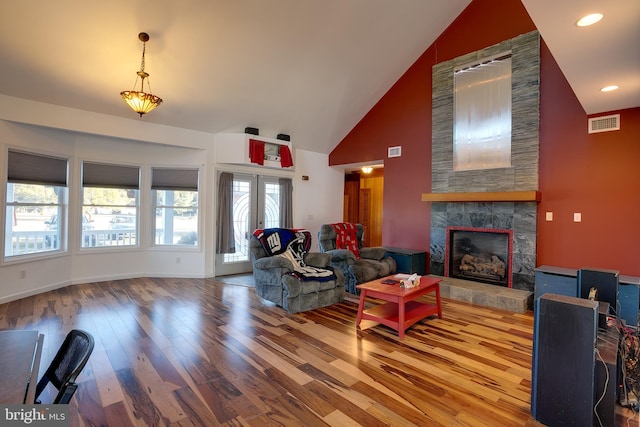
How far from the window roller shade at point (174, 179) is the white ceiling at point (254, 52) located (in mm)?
860

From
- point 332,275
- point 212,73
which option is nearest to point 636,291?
point 332,275

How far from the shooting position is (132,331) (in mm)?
3223

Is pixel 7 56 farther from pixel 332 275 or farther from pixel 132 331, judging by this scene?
pixel 332 275

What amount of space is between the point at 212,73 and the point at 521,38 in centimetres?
454

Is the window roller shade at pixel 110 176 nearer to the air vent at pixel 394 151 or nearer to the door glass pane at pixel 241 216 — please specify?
the door glass pane at pixel 241 216

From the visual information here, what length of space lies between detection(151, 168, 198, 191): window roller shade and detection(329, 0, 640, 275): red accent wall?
4.05 metres

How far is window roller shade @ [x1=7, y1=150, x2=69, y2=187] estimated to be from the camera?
166 inches

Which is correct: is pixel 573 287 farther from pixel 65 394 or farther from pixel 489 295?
pixel 65 394

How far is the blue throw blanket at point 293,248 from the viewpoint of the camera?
4.16m

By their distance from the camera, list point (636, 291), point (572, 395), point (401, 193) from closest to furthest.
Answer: point (572, 395) → point (636, 291) → point (401, 193)

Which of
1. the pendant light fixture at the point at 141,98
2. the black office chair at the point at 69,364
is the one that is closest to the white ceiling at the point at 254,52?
the pendant light fixture at the point at 141,98

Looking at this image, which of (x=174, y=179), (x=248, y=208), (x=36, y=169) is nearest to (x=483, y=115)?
(x=248, y=208)

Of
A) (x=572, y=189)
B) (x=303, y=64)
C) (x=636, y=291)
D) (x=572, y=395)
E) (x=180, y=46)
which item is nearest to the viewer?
(x=572, y=395)

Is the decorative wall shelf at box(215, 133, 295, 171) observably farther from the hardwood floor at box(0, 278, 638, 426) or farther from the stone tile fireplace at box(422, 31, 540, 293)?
the stone tile fireplace at box(422, 31, 540, 293)
